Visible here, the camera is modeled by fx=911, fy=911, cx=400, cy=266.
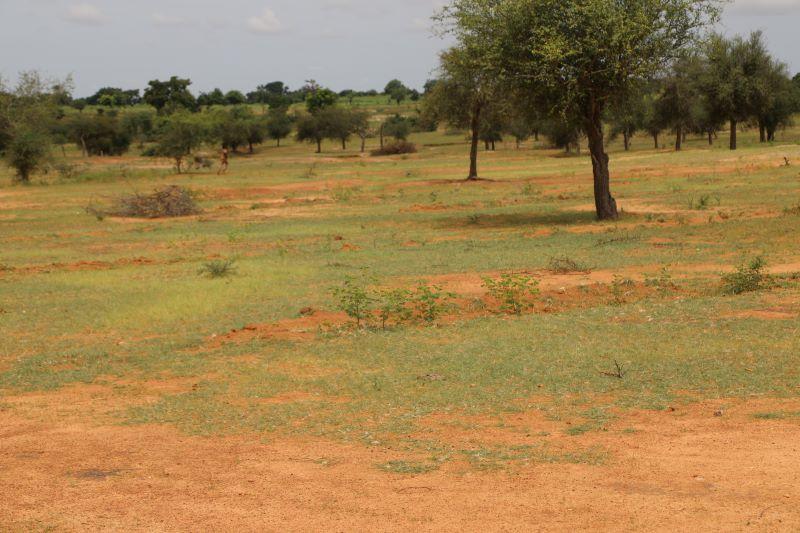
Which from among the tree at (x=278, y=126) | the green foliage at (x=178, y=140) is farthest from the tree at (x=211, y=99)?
the green foliage at (x=178, y=140)

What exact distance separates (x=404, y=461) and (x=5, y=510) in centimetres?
289

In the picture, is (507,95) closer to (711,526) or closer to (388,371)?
(388,371)

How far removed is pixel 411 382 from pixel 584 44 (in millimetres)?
15457

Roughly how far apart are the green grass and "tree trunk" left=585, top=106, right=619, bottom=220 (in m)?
0.63

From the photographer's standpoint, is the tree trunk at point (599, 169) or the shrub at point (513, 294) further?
the tree trunk at point (599, 169)

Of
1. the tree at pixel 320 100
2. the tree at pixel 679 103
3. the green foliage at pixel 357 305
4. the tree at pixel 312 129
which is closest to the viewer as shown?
the green foliage at pixel 357 305

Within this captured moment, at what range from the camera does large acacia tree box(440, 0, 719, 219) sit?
73.6 ft

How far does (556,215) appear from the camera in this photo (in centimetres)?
2683

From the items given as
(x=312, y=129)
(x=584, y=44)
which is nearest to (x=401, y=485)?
(x=584, y=44)

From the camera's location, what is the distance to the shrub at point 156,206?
31.1 meters

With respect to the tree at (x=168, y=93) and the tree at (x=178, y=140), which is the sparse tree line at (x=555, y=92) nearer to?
the tree at (x=178, y=140)

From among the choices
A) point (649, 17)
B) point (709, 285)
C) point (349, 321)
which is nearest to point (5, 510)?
point (349, 321)

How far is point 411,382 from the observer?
9.62 metres

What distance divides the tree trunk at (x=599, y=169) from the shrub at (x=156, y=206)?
1422 centimetres
